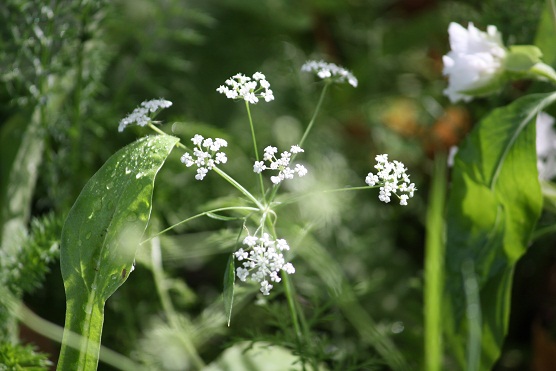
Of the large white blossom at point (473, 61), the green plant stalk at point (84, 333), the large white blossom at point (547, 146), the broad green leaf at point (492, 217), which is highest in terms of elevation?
the large white blossom at point (473, 61)

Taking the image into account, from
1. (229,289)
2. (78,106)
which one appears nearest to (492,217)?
(229,289)

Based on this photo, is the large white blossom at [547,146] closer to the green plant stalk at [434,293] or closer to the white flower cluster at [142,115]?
the green plant stalk at [434,293]

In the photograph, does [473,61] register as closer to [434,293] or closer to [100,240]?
[434,293]

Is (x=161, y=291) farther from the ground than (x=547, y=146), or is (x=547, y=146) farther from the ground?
(x=547, y=146)

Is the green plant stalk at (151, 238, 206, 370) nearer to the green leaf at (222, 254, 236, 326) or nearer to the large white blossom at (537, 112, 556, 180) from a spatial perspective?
the green leaf at (222, 254, 236, 326)

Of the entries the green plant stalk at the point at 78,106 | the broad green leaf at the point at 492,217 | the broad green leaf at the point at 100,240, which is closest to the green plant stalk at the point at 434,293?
the broad green leaf at the point at 492,217

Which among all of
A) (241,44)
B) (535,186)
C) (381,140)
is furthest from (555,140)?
(241,44)
